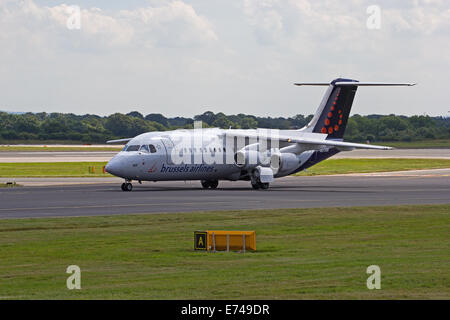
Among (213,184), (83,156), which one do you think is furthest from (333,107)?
(83,156)

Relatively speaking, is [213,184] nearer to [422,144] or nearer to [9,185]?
[9,185]

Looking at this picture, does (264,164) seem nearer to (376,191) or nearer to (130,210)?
(376,191)

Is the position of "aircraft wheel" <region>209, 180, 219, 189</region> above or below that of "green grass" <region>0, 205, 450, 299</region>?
above

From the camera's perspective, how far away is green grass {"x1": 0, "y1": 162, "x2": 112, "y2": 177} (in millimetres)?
75312

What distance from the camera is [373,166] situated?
87.6 m

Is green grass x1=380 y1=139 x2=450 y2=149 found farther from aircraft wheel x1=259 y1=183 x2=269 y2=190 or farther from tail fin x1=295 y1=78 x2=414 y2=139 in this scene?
aircraft wheel x1=259 y1=183 x2=269 y2=190

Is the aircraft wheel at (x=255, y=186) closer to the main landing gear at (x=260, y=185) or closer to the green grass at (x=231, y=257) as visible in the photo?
the main landing gear at (x=260, y=185)

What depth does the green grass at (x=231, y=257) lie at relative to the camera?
18.0m

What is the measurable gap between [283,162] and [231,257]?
33.6 metres

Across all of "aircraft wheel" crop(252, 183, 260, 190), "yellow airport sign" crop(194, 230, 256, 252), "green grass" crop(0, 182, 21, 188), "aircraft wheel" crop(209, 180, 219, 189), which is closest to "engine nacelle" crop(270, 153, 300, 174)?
"aircraft wheel" crop(252, 183, 260, 190)

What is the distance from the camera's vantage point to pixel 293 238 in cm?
2769

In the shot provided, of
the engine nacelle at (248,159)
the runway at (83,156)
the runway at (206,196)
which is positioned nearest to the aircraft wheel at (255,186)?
the runway at (206,196)

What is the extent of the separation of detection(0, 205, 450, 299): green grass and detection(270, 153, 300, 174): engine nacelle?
20.5 meters
